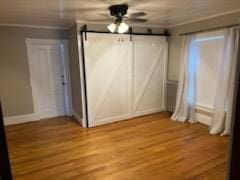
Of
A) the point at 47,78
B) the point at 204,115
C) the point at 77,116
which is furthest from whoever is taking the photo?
the point at 47,78

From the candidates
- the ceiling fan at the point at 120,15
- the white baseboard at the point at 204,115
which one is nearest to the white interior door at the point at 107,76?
the ceiling fan at the point at 120,15

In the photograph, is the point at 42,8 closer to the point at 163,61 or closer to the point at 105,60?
the point at 105,60

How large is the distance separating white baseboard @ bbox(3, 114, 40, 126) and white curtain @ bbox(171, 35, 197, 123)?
3539 millimetres

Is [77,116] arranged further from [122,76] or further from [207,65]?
[207,65]

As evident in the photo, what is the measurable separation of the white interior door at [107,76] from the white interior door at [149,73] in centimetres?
24

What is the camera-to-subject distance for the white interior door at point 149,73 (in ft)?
14.8

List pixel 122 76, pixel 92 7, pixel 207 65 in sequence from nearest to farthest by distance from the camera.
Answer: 1. pixel 92 7
2. pixel 207 65
3. pixel 122 76

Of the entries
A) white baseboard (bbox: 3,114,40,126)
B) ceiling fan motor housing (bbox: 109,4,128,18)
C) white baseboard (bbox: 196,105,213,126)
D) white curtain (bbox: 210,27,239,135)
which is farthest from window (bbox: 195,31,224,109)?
white baseboard (bbox: 3,114,40,126)

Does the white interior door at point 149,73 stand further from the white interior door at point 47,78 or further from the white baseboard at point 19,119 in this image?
the white baseboard at point 19,119

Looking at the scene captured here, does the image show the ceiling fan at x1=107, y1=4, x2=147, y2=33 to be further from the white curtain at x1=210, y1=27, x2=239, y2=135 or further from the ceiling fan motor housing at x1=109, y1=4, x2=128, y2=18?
the white curtain at x1=210, y1=27, x2=239, y2=135

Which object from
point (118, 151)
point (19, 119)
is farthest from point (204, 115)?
point (19, 119)

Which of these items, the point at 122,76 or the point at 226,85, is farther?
the point at 122,76

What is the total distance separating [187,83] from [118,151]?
7.48ft

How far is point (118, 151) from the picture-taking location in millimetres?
3088
